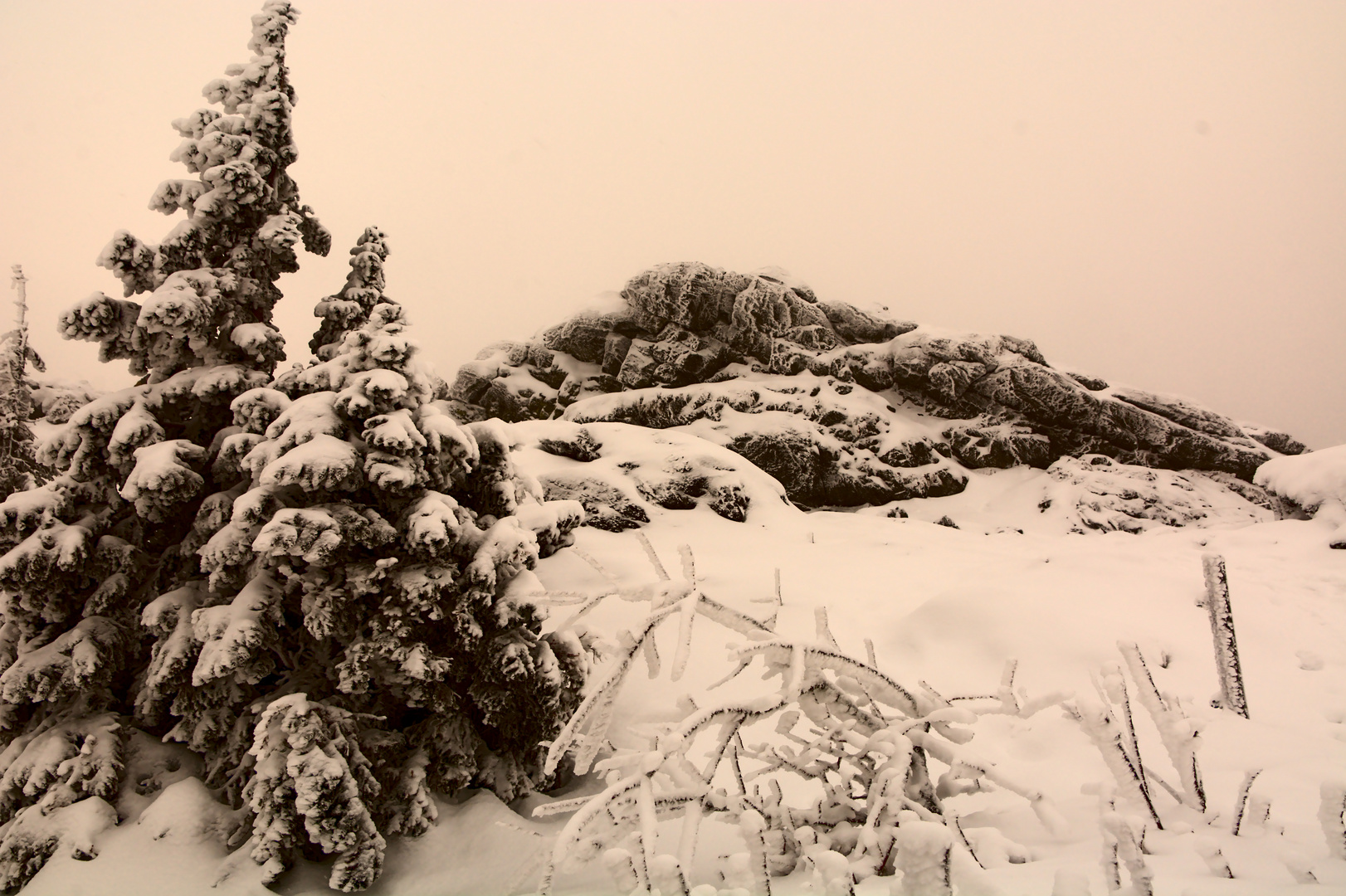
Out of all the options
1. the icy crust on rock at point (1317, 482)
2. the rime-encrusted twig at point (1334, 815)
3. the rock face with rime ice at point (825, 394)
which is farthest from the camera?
the rock face with rime ice at point (825, 394)

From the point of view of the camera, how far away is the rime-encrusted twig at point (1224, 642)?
16.3 feet

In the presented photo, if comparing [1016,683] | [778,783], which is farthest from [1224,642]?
[778,783]

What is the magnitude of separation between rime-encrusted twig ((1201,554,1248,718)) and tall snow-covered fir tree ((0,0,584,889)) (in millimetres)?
5408

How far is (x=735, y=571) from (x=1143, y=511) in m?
18.4

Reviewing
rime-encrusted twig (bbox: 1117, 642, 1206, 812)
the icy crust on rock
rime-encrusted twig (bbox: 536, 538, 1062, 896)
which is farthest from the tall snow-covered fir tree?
the icy crust on rock

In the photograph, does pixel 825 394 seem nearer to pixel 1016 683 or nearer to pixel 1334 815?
pixel 1016 683

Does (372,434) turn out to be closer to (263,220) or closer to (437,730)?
(437,730)

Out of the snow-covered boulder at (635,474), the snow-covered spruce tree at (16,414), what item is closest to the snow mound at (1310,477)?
the snow-covered boulder at (635,474)

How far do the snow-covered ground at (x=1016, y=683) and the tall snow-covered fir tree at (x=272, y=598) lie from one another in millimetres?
474

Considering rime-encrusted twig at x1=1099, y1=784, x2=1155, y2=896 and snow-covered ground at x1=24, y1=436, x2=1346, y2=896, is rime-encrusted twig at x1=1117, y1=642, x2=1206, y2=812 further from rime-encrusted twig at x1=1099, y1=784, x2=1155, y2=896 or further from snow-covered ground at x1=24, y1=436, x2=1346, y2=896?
rime-encrusted twig at x1=1099, y1=784, x2=1155, y2=896

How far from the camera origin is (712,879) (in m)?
2.50

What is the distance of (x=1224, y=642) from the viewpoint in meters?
5.09

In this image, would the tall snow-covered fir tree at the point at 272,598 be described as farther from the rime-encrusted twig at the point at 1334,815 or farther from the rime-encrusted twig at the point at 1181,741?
the rime-encrusted twig at the point at 1334,815

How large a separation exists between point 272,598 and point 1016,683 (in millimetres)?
A: 7979
